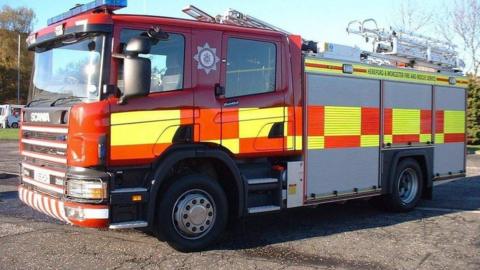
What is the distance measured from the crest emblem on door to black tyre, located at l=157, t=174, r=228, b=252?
128 centimetres

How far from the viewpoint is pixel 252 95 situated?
22.6 ft

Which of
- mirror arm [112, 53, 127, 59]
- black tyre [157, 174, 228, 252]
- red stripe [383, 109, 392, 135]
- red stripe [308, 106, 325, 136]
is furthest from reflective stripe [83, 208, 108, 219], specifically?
red stripe [383, 109, 392, 135]

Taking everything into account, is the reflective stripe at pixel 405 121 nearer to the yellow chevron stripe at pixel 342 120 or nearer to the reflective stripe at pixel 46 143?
the yellow chevron stripe at pixel 342 120

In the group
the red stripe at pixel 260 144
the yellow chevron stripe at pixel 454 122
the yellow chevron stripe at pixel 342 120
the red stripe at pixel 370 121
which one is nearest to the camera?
the red stripe at pixel 260 144

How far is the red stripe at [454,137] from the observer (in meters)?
10.3

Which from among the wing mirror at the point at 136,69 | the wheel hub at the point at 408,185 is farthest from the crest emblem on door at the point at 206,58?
the wheel hub at the point at 408,185

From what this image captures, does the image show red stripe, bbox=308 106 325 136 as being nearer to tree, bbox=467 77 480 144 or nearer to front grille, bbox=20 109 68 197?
front grille, bbox=20 109 68 197

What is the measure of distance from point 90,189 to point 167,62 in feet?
5.40

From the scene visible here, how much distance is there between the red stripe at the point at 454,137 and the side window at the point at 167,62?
6.02 metres

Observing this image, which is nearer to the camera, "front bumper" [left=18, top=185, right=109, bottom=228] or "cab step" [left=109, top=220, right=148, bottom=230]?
"front bumper" [left=18, top=185, right=109, bottom=228]

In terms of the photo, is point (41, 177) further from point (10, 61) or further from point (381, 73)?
point (10, 61)

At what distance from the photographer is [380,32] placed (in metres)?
9.58

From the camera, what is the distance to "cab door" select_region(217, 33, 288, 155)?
21.9 ft

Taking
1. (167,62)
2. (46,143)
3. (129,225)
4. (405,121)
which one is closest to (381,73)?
(405,121)
